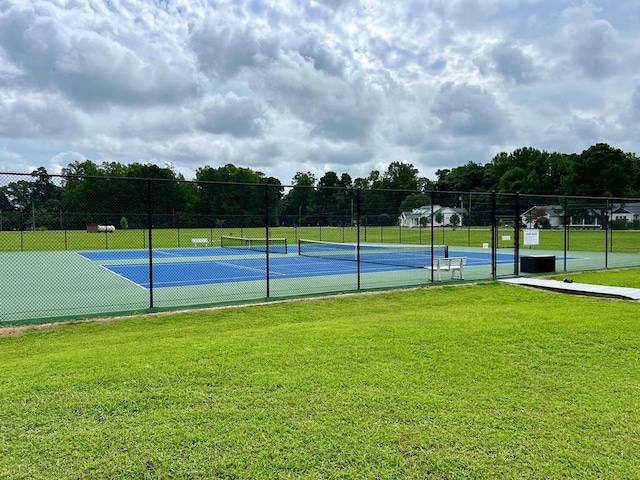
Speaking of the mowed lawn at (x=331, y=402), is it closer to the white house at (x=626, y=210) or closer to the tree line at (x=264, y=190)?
the tree line at (x=264, y=190)

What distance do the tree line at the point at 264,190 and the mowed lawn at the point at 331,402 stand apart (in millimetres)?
3816

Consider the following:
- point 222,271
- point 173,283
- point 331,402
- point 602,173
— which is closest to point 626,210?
point 222,271

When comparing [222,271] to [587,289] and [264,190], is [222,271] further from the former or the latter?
[587,289]

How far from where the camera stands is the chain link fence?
401 inches

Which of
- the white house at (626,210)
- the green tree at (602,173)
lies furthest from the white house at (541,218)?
the green tree at (602,173)

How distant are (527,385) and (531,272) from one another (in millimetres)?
10609

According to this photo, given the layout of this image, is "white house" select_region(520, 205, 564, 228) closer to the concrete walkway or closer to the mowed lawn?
the concrete walkway

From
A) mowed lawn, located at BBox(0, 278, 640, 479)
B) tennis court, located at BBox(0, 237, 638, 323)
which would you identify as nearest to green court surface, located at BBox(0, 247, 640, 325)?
tennis court, located at BBox(0, 237, 638, 323)

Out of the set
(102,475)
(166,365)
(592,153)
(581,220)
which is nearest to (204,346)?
(166,365)

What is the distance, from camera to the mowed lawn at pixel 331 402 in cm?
263

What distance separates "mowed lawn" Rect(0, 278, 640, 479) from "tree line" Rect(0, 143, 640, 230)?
12.5 ft

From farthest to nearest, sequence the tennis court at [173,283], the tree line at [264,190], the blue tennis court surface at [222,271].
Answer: the tree line at [264,190], the blue tennis court surface at [222,271], the tennis court at [173,283]

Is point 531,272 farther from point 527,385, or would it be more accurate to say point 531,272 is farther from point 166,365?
point 166,365

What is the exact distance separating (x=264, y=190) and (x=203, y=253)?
7.08 m
